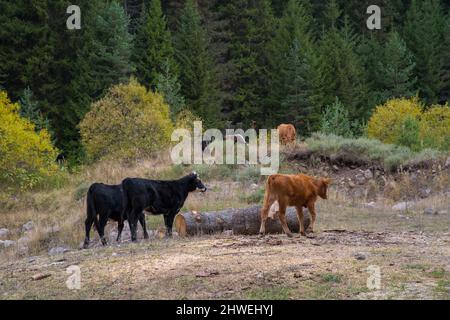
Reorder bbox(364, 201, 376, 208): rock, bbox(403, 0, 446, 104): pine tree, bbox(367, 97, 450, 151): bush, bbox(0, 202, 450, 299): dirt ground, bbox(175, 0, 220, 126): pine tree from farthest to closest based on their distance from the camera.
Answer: bbox(403, 0, 446, 104): pine tree → bbox(175, 0, 220, 126): pine tree → bbox(367, 97, 450, 151): bush → bbox(364, 201, 376, 208): rock → bbox(0, 202, 450, 299): dirt ground

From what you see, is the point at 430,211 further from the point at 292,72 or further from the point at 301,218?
the point at 292,72

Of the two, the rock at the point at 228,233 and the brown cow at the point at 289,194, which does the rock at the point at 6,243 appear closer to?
the rock at the point at 228,233

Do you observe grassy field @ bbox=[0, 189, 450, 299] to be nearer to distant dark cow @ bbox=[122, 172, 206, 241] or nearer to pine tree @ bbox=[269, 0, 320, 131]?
distant dark cow @ bbox=[122, 172, 206, 241]

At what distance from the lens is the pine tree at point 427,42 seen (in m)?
57.8

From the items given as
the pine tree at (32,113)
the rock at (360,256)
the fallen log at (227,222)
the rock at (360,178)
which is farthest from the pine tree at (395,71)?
the rock at (360,256)

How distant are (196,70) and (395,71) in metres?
16.7

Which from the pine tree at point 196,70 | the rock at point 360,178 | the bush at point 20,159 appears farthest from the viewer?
the pine tree at point 196,70

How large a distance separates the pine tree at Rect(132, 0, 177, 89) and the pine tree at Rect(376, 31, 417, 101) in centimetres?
1795

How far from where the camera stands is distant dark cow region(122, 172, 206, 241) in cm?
1380

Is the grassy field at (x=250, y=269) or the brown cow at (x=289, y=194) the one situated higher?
the brown cow at (x=289, y=194)

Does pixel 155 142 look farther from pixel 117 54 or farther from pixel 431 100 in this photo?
pixel 431 100

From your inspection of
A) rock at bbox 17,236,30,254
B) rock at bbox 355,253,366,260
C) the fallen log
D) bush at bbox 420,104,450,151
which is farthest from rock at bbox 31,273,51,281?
bush at bbox 420,104,450,151

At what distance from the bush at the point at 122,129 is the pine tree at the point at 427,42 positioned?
106 feet
